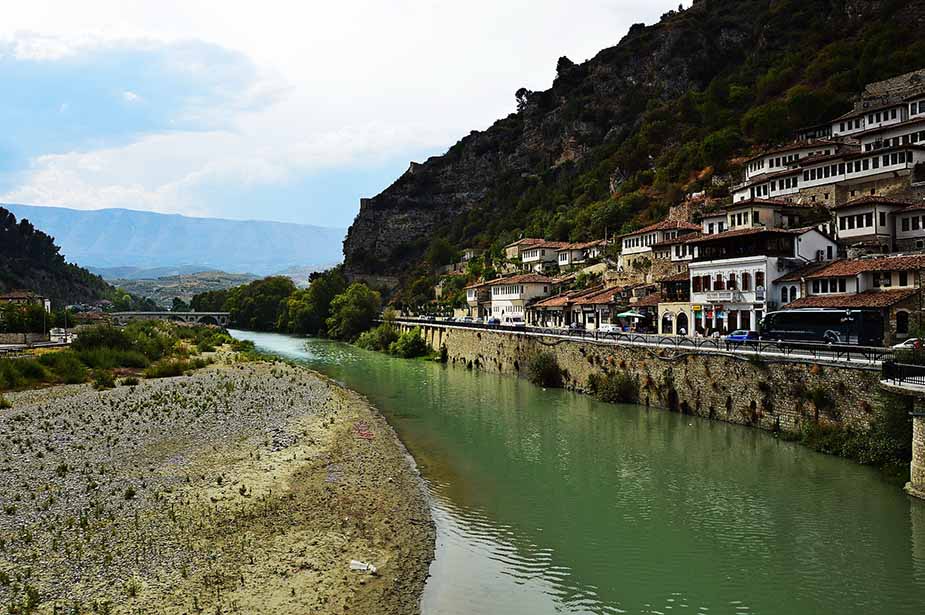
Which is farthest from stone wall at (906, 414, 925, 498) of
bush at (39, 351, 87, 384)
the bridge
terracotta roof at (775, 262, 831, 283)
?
the bridge

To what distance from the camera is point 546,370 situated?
163 feet

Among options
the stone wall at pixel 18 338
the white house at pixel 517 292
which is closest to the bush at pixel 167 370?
the stone wall at pixel 18 338

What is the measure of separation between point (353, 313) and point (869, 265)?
85953mm

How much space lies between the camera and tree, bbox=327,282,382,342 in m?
113

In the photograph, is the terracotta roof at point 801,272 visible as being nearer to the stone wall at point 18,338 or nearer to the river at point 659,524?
the river at point 659,524

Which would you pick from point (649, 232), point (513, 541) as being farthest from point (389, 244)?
point (513, 541)

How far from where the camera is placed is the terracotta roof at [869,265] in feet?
115

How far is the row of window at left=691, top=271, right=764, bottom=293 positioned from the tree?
71313 millimetres

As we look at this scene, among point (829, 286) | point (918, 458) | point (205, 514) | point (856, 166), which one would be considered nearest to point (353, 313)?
point (856, 166)

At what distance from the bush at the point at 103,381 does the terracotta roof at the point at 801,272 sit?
46952 mm

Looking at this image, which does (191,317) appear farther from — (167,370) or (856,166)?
(856,166)

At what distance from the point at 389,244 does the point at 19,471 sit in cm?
15870

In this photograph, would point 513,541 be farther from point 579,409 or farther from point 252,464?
point 579,409

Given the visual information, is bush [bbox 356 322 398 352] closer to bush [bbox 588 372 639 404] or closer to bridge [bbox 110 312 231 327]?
bush [bbox 588 372 639 404]
